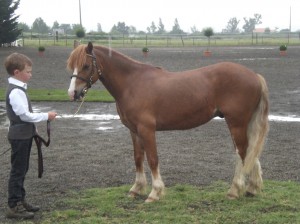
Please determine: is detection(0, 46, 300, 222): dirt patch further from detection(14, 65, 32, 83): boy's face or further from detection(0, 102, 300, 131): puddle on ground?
detection(14, 65, 32, 83): boy's face

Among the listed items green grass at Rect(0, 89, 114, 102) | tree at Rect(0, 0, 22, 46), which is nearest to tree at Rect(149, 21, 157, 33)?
tree at Rect(0, 0, 22, 46)

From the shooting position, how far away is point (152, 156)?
18.5 feet

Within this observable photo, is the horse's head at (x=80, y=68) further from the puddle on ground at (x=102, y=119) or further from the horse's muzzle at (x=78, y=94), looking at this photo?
the puddle on ground at (x=102, y=119)

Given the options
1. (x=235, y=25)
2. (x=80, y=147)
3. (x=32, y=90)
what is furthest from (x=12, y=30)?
(x=235, y=25)

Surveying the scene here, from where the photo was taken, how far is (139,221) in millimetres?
5012

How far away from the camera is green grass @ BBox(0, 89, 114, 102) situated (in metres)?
15.6

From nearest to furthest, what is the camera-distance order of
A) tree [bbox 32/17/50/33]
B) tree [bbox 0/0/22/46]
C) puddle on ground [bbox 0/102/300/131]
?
puddle on ground [bbox 0/102/300/131], tree [bbox 0/0/22/46], tree [bbox 32/17/50/33]

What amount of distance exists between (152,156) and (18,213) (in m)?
1.69

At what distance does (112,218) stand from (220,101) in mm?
1949

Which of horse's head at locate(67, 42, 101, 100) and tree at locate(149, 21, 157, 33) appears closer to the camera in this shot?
horse's head at locate(67, 42, 101, 100)

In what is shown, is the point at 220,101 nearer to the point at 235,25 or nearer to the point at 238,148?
the point at 238,148

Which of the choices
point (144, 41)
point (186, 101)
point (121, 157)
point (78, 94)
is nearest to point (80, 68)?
point (78, 94)

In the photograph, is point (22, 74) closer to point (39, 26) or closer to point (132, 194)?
point (132, 194)

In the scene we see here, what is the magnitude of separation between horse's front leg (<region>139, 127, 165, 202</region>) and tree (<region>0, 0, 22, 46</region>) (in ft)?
130
